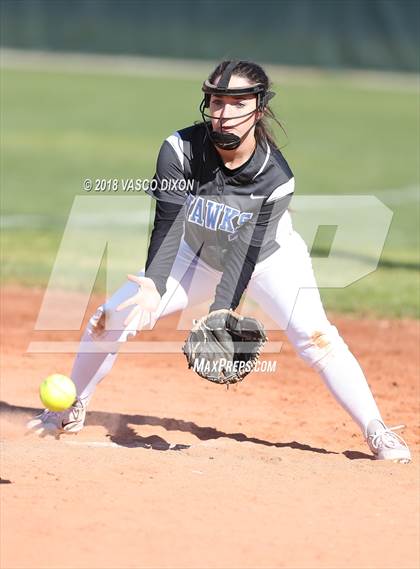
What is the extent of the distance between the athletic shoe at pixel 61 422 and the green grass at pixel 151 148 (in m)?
4.29

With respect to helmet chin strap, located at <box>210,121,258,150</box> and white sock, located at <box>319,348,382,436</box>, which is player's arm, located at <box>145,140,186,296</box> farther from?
white sock, located at <box>319,348,382,436</box>

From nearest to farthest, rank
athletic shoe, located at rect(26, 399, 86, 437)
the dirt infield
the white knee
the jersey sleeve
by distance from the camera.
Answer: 1. the dirt infield
2. the jersey sleeve
3. the white knee
4. athletic shoe, located at rect(26, 399, 86, 437)

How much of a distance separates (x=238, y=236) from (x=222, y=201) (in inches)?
8.6

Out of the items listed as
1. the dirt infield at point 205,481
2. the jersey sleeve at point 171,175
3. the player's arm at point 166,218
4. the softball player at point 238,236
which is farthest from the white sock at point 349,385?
the jersey sleeve at point 171,175

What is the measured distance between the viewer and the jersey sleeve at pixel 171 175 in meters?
5.82

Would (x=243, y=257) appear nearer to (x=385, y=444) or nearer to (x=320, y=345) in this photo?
(x=320, y=345)

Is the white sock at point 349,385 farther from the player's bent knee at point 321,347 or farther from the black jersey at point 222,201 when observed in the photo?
the black jersey at point 222,201

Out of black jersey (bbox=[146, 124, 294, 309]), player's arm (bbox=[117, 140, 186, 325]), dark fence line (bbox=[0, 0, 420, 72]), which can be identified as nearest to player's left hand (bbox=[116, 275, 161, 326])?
player's arm (bbox=[117, 140, 186, 325])

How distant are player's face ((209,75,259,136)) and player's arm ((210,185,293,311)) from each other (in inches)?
19.8

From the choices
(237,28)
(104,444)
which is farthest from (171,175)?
(237,28)

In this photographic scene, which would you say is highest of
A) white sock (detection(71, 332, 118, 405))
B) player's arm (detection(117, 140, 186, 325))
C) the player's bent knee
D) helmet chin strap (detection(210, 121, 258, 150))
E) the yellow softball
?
helmet chin strap (detection(210, 121, 258, 150))

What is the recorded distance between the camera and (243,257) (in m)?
5.82

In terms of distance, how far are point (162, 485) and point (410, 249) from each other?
26.6ft

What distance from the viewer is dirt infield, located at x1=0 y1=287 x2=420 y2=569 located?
4516mm
